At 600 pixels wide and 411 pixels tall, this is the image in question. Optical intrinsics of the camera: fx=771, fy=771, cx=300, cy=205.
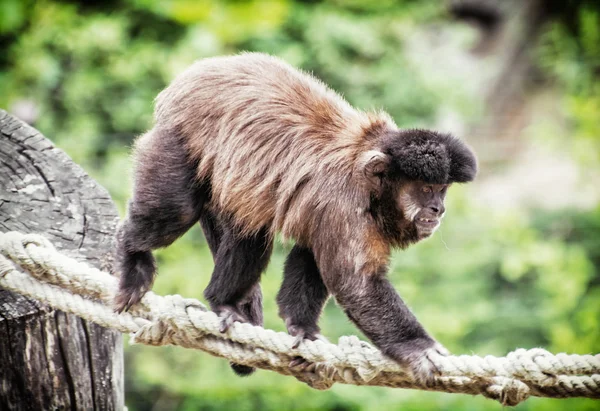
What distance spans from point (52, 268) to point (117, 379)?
2.53ft

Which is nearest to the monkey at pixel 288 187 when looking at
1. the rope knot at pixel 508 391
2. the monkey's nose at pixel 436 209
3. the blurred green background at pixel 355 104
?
the monkey's nose at pixel 436 209

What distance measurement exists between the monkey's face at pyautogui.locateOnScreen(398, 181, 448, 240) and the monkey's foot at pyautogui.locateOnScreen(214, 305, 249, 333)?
1129 mm

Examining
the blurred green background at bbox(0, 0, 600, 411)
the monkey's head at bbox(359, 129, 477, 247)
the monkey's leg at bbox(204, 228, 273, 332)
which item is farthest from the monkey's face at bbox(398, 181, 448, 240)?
the blurred green background at bbox(0, 0, 600, 411)

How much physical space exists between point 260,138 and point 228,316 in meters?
1.04

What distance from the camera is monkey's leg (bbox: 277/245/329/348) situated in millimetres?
4711

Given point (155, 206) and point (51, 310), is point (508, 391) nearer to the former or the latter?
point (155, 206)

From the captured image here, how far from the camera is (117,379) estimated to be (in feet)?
14.0

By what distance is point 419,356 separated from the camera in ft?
12.7

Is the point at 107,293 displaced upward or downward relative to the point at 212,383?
downward

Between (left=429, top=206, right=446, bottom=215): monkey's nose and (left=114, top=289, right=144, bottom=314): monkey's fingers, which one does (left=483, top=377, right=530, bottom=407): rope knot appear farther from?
(left=114, top=289, right=144, bottom=314): monkey's fingers

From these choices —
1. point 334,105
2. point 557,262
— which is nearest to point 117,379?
point 334,105

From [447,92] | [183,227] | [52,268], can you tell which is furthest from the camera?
[447,92]

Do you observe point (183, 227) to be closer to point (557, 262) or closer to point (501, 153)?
point (557, 262)

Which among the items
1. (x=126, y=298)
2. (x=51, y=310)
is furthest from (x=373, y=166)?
(x=51, y=310)
